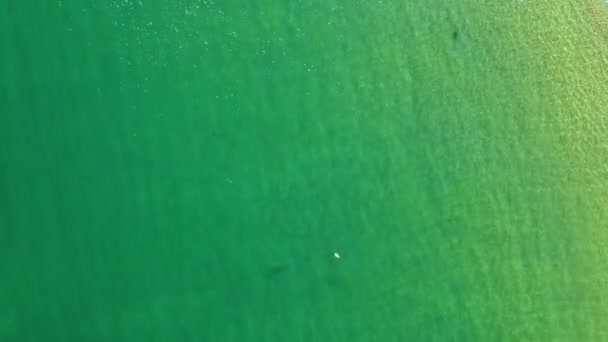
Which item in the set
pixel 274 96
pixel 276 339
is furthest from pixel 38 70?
pixel 276 339

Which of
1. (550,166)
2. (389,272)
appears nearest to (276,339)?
(389,272)

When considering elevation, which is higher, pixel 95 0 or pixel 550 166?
pixel 95 0

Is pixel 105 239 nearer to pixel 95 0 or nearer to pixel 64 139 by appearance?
pixel 64 139

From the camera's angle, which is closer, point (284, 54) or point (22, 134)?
point (22, 134)

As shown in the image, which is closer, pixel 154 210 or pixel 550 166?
pixel 154 210

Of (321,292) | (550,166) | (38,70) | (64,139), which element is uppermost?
(38,70)

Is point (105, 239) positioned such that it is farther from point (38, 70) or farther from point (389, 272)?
point (389, 272)
